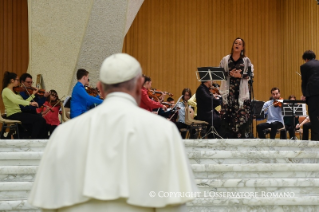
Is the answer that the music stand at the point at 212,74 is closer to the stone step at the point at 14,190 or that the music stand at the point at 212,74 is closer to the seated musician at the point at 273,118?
the seated musician at the point at 273,118

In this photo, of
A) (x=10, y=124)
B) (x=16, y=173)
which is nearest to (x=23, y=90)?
(x=10, y=124)

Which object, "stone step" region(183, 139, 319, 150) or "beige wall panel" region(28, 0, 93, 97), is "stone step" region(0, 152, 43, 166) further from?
"beige wall panel" region(28, 0, 93, 97)

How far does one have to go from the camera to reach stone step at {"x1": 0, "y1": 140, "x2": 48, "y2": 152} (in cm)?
485

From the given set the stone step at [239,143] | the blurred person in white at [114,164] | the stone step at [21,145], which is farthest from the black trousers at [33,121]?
the blurred person in white at [114,164]

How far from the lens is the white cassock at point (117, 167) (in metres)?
1.67

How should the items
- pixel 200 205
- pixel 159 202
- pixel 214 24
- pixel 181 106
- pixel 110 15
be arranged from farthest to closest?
pixel 214 24 → pixel 181 106 → pixel 110 15 → pixel 200 205 → pixel 159 202

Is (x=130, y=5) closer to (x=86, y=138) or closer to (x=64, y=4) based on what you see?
(x=64, y=4)

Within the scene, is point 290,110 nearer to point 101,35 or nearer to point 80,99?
point 101,35

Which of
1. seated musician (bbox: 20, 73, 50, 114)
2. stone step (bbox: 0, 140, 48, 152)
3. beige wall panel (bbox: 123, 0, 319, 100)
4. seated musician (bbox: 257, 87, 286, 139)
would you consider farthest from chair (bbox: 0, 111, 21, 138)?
beige wall panel (bbox: 123, 0, 319, 100)

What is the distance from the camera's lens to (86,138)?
1719 millimetres

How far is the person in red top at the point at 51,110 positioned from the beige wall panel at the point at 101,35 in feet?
0.81

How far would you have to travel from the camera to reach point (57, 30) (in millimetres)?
7977

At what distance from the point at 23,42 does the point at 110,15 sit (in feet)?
16.2

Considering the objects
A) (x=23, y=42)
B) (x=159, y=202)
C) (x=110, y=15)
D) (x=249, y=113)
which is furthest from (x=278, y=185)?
(x=23, y=42)
